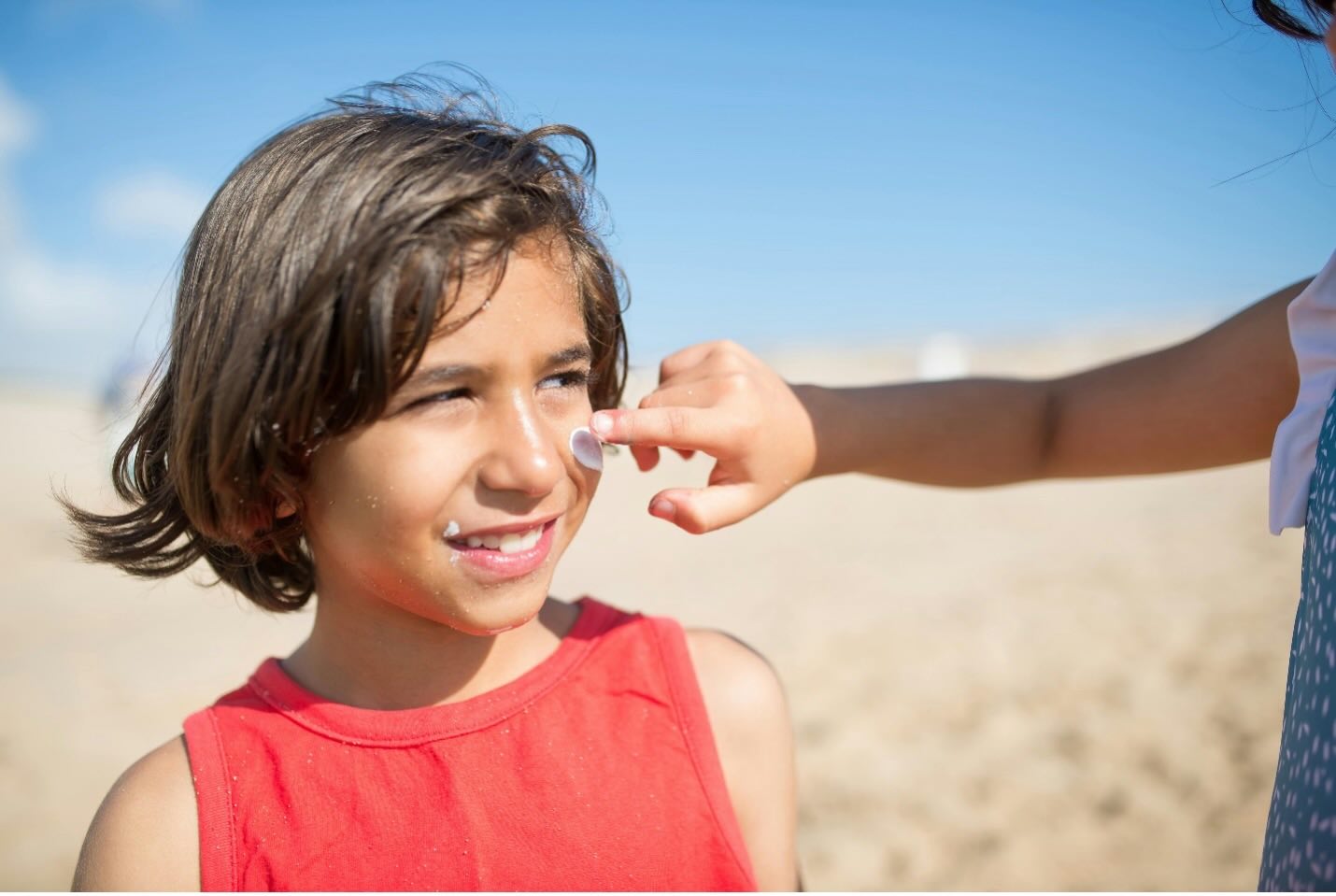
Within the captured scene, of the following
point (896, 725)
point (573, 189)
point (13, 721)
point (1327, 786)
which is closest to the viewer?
point (1327, 786)

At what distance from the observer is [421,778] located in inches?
73.5

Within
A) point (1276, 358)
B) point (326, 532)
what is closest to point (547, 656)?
point (326, 532)

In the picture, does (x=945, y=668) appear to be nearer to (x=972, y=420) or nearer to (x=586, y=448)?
(x=972, y=420)

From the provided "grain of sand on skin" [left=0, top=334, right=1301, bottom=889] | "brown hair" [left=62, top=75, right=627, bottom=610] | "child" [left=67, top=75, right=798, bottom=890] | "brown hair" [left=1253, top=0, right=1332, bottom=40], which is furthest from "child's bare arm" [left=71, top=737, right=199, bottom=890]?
"brown hair" [left=1253, top=0, right=1332, bottom=40]

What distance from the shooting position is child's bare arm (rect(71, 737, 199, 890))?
1724 millimetres

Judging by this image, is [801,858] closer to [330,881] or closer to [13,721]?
[330,881]

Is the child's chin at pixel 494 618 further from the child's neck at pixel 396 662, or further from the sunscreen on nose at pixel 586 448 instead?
the sunscreen on nose at pixel 586 448

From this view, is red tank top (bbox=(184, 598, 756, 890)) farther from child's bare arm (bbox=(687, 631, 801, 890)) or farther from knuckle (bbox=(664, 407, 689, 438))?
knuckle (bbox=(664, 407, 689, 438))

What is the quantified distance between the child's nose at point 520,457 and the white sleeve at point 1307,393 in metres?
1.36

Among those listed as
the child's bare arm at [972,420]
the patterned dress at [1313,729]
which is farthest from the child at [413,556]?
the patterned dress at [1313,729]

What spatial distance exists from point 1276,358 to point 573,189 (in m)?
1.71

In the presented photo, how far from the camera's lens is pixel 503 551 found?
1819mm

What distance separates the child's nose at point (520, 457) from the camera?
1.75 meters

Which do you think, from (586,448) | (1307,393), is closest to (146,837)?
(586,448)
